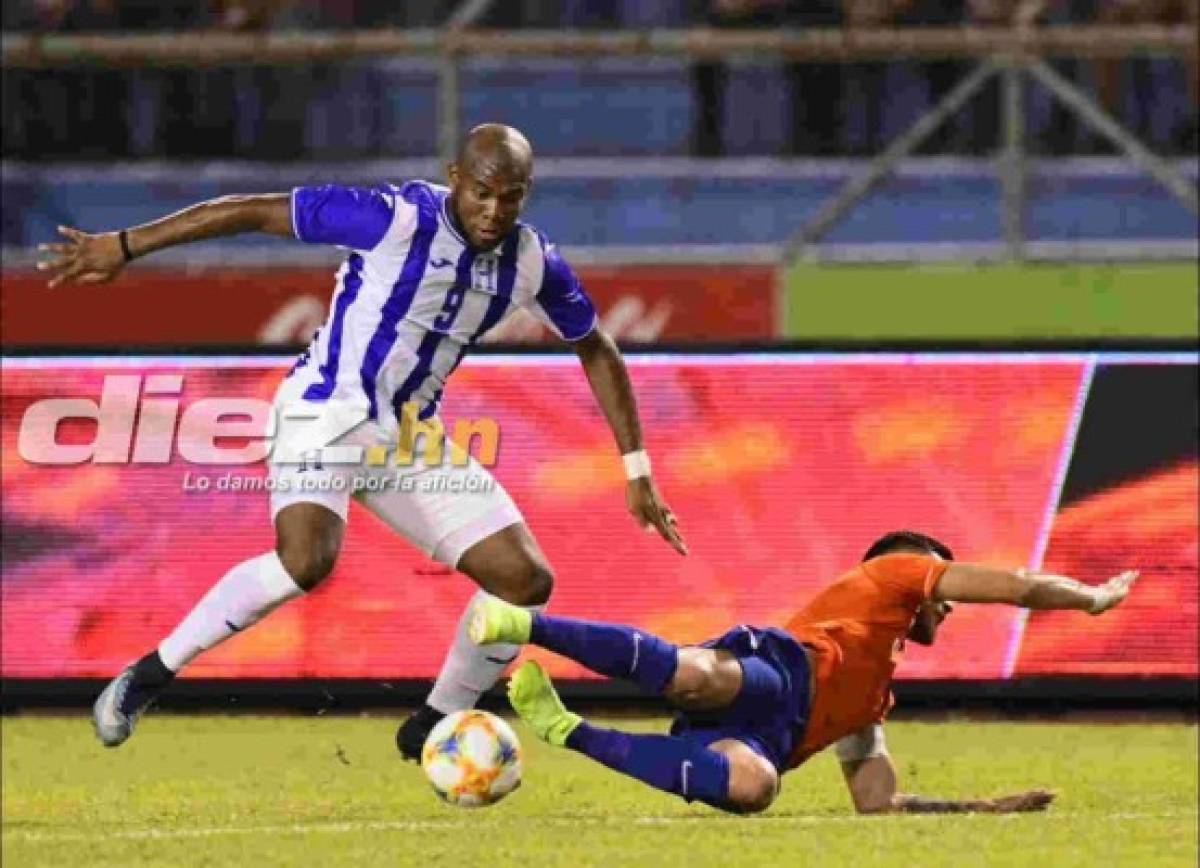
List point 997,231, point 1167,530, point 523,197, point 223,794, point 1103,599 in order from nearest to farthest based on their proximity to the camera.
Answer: point 1103,599, point 523,197, point 223,794, point 1167,530, point 997,231

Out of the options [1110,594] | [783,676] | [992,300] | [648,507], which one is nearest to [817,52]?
[992,300]

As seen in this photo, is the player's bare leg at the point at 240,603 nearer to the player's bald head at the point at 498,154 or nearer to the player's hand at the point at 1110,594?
the player's bald head at the point at 498,154

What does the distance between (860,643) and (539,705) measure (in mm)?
1234

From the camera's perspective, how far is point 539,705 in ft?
29.6

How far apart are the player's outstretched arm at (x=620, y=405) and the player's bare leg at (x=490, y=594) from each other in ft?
1.30

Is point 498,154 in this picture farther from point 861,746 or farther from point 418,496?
point 861,746

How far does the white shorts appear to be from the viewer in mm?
9992

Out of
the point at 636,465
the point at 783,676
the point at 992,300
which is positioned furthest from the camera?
the point at 992,300

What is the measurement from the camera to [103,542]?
13.3m

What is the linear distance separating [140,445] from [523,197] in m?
3.99

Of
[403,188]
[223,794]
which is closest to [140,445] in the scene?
[223,794]

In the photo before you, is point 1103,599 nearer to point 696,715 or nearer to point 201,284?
point 696,715
